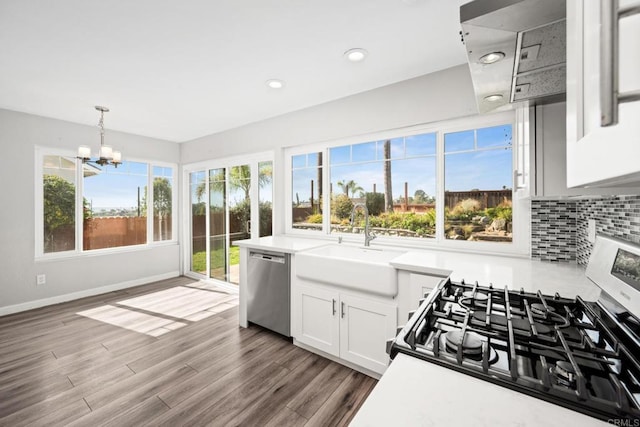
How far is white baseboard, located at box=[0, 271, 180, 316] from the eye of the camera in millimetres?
3480

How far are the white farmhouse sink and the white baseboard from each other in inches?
139

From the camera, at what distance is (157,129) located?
4352 mm

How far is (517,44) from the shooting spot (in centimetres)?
83

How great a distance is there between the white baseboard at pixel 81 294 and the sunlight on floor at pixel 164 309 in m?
0.65

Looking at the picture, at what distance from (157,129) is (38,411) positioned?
145 inches

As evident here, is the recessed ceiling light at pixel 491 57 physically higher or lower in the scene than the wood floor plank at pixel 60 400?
higher

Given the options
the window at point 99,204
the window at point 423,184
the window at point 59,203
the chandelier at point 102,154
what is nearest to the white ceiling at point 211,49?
the chandelier at point 102,154

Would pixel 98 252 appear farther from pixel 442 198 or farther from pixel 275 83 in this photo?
pixel 442 198

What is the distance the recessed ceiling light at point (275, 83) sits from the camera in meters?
2.68

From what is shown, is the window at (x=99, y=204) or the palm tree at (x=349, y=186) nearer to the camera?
the palm tree at (x=349, y=186)

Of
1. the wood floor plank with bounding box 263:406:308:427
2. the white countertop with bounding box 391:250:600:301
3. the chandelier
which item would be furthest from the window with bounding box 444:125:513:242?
the chandelier

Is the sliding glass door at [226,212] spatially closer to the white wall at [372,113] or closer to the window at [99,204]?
the white wall at [372,113]

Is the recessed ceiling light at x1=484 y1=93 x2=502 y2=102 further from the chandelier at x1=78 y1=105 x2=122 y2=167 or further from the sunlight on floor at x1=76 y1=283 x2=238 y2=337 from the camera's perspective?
the chandelier at x1=78 y1=105 x2=122 y2=167

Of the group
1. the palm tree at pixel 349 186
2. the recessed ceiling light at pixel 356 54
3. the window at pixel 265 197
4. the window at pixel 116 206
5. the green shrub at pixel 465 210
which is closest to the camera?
the recessed ceiling light at pixel 356 54
